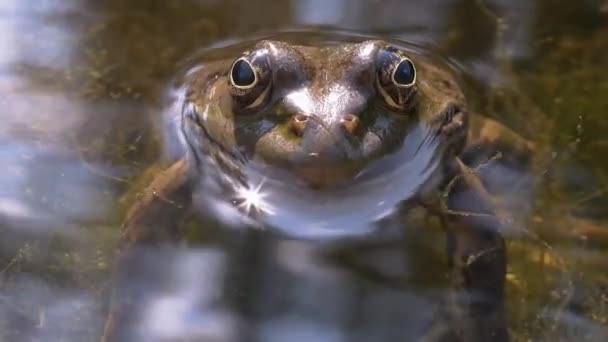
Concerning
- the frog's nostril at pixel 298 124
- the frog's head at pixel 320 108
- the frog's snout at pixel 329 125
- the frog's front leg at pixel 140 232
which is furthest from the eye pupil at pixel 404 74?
the frog's front leg at pixel 140 232

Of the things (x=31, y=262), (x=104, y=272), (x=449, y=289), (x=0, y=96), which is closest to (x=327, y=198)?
(x=449, y=289)

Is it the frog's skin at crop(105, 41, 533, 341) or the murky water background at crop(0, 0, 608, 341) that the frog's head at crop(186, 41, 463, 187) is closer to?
the frog's skin at crop(105, 41, 533, 341)

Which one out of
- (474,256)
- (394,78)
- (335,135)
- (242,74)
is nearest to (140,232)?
(242,74)

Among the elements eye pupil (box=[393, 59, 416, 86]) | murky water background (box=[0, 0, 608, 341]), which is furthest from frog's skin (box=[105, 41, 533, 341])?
murky water background (box=[0, 0, 608, 341])

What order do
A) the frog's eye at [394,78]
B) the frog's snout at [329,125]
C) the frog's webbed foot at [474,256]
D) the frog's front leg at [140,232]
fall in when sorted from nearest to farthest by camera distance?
the frog's snout at [329,125]
the frog's eye at [394,78]
the frog's front leg at [140,232]
the frog's webbed foot at [474,256]

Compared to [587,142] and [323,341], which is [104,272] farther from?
[587,142]

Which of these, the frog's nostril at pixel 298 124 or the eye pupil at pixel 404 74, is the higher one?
the eye pupil at pixel 404 74

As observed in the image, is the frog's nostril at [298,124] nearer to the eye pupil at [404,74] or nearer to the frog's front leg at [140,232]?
the eye pupil at [404,74]

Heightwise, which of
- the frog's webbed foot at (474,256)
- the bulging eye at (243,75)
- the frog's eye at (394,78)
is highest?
the bulging eye at (243,75)
